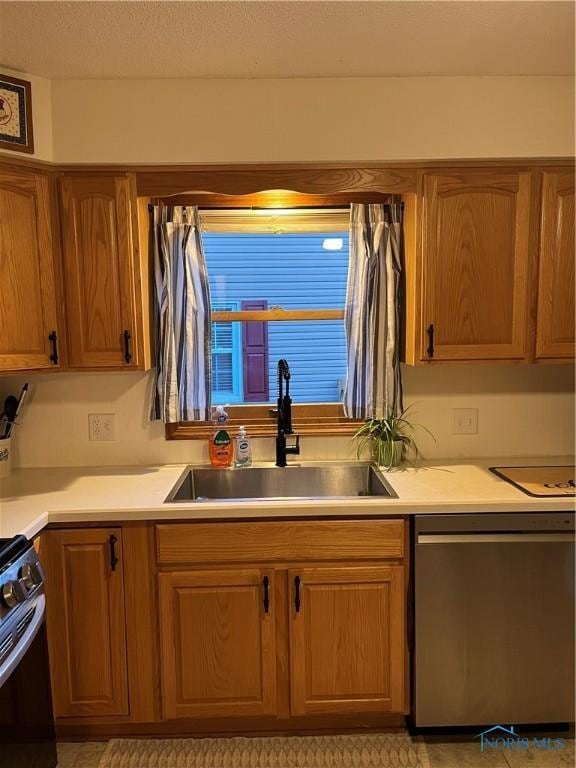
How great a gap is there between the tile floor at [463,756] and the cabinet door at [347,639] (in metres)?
0.20

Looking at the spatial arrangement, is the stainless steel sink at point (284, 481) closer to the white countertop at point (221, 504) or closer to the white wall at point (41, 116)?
the white countertop at point (221, 504)

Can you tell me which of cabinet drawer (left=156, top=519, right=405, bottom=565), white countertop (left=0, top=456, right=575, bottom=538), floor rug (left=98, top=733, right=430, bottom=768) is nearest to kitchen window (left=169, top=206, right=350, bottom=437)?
white countertop (left=0, top=456, right=575, bottom=538)

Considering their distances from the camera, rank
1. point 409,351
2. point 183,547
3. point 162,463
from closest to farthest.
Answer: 1. point 183,547
2. point 409,351
3. point 162,463

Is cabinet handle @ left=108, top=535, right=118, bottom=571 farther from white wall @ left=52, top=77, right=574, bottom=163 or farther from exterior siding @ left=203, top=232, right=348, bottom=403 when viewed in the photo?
white wall @ left=52, top=77, right=574, bottom=163

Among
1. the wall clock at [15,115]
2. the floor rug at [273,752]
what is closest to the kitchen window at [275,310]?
the wall clock at [15,115]

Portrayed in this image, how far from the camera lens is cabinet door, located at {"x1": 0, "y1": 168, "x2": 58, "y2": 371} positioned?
6.53 ft

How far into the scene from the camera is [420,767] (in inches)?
74.1

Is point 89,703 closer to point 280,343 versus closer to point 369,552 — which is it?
point 369,552

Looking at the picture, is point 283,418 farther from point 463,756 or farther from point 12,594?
point 463,756

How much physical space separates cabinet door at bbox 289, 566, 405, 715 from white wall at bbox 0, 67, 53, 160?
5.90ft

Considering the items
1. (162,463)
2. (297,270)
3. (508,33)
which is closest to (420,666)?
(162,463)

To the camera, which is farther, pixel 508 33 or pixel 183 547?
pixel 183 547

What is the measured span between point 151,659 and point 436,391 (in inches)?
63.3

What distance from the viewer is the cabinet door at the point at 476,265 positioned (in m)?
2.11
